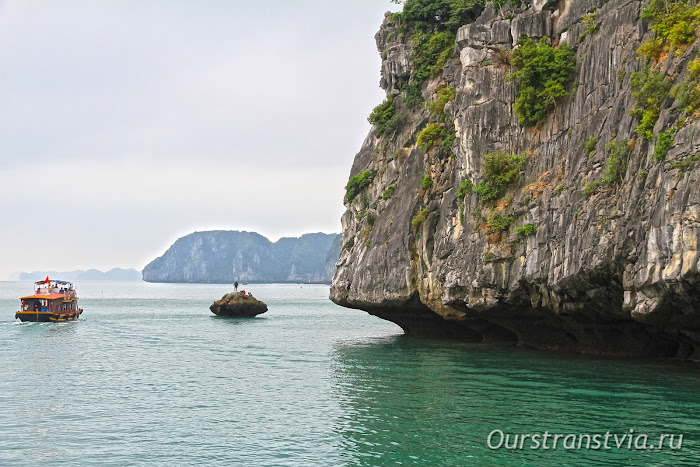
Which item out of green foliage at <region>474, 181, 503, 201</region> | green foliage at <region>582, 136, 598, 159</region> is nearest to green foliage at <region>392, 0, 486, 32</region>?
green foliage at <region>474, 181, 503, 201</region>

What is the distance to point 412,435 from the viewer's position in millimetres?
21312

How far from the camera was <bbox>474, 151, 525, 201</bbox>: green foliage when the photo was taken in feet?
122

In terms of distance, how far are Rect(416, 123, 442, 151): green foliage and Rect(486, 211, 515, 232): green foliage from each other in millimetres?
9146

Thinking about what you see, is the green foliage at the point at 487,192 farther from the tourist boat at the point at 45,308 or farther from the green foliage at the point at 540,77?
the tourist boat at the point at 45,308

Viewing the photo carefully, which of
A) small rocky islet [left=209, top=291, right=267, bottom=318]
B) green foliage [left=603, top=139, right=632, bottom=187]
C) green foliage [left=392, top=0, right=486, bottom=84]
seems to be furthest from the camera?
small rocky islet [left=209, top=291, right=267, bottom=318]

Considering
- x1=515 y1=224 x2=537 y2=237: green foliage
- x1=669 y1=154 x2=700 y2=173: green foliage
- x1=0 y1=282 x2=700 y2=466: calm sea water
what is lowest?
x1=0 y1=282 x2=700 y2=466: calm sea water

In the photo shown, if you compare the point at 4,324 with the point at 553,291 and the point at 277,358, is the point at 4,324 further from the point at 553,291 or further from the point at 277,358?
the point at 553,291

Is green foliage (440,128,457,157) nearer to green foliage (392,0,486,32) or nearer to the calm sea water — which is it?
green foliage (392,0,486,32)

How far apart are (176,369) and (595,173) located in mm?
23269

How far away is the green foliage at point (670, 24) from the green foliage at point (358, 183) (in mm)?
24683

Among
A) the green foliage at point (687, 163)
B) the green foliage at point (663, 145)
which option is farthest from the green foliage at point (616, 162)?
the green foliage at point (687, 163)

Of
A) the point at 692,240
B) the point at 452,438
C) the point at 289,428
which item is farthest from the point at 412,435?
the point at 692,240

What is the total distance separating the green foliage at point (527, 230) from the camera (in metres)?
34.1

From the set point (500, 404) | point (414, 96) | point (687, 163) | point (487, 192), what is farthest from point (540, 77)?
point (500, 404)
